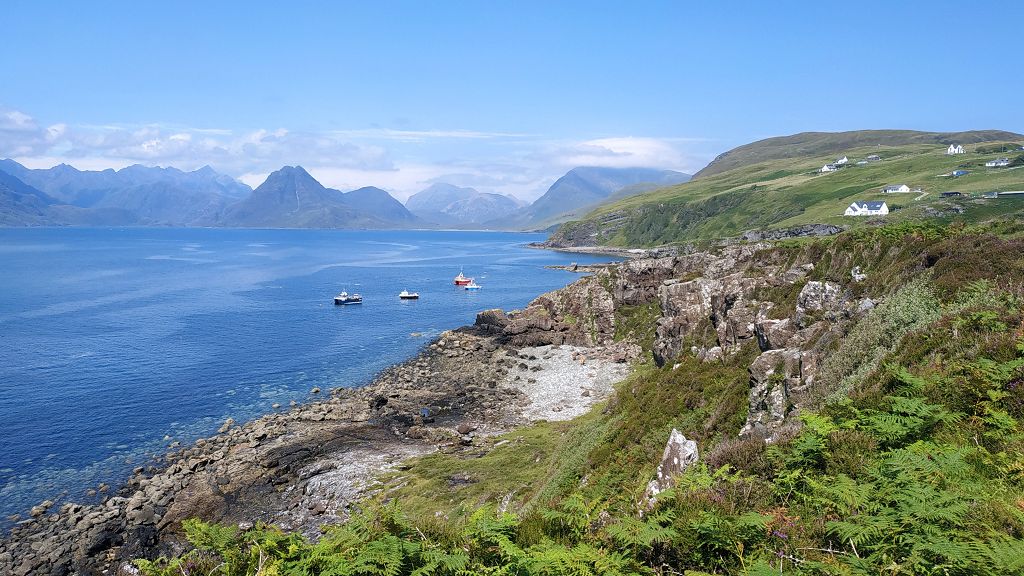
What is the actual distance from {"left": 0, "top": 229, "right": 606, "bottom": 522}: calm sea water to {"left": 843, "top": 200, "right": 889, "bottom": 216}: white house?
8540cm

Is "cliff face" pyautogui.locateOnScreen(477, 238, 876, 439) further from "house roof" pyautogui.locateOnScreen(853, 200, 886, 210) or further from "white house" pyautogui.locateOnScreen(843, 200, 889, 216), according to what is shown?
"house roof" pyautogui.locateOnScreen(853, 200, 886, 210)

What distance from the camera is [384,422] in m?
48.1

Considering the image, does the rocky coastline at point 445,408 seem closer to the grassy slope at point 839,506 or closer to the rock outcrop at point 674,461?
the rock outcrop at point 674,461

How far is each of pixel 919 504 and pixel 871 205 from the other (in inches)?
6755

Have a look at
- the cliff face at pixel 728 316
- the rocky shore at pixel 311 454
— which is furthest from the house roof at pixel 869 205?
the rocky shore at pixel 311 454

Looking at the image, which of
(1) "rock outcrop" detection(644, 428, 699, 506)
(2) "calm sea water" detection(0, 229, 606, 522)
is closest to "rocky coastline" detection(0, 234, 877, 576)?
(1) "rock outcrop" detection(644, 428, 699, 506)

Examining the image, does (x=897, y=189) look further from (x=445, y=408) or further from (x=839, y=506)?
(x=839, y=506)

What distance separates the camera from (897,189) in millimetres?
163750

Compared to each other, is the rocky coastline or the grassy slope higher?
the grassy slope

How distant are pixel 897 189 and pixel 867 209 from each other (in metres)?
24.2

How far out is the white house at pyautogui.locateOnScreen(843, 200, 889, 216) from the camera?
144m

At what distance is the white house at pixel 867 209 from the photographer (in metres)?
144

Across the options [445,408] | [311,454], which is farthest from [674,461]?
[445,408]

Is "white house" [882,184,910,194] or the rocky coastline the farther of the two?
"white house" [882,184,910,194]
